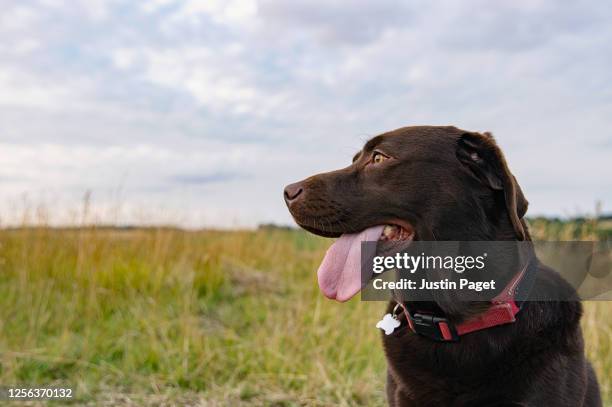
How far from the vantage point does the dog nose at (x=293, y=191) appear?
276 centimetres

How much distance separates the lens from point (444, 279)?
8.57ft

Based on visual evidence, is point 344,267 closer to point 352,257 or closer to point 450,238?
point 352,257

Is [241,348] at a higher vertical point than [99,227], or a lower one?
lower

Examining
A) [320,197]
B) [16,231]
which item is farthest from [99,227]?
[320,197]

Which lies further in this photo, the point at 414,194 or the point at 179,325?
the point at 179,325

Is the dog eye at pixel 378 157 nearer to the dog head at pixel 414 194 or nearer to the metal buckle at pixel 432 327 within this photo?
the dog head at pixel 414 194

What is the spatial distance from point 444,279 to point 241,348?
3.23 meters

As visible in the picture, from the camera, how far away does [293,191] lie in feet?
9.09

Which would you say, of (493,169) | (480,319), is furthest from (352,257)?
(493,169)

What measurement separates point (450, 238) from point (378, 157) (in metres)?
0.48

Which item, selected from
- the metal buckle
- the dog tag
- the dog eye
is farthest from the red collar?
the dog eye

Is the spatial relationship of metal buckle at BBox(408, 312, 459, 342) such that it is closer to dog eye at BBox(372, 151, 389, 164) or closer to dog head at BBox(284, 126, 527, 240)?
dog head at BBox(284, 126, 527, 240)

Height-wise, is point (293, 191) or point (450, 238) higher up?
point (293, 191)

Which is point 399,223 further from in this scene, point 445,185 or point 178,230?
point 178,230
